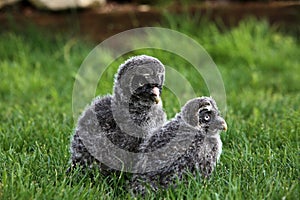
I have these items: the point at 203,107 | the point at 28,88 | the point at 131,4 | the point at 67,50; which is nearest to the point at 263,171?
the point at 203,107

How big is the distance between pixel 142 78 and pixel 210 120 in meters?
0.48

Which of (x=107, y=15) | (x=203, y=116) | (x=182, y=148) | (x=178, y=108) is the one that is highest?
(x=107, y=15)

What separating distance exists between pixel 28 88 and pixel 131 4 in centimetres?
293

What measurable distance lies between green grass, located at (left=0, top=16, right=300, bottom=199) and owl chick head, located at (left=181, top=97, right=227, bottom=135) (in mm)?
306

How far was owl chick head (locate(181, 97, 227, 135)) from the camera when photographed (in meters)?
3.16

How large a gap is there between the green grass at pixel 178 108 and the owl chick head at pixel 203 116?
0.31 metres

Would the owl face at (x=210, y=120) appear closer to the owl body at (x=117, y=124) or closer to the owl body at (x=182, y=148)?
the owl body at (x=182, y=148)

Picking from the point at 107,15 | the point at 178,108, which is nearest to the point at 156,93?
the point at 178,108

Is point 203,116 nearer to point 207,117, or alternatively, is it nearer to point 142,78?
point 207,117

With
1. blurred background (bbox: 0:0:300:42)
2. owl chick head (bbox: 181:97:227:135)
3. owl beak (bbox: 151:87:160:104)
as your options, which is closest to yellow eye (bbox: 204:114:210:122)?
owl chick head (bbox: 181:97:227:135)

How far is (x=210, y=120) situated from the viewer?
3.21 m

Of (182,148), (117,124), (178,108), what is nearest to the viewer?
(182,148)

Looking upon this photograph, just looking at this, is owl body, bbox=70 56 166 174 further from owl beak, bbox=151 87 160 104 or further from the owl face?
A: the owl face

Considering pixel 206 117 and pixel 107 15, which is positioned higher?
pixel 107 15
